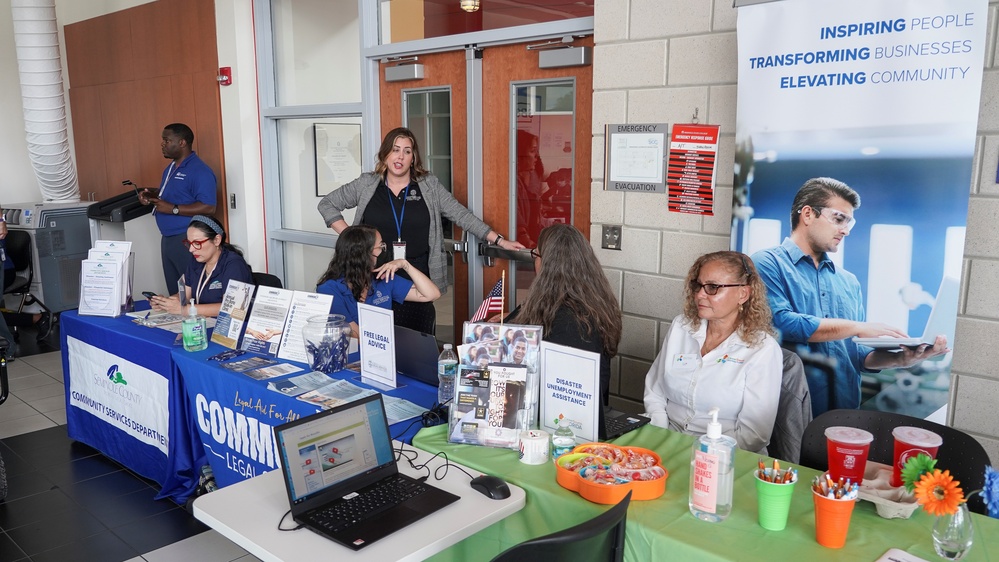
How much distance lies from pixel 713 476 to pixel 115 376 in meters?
2.97

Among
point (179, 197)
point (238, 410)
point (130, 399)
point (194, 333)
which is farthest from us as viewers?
point (179, 197)

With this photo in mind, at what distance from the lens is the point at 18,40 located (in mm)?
6551

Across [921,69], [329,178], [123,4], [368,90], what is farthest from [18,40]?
[921,69]

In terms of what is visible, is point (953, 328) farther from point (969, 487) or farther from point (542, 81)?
point (542, 81)

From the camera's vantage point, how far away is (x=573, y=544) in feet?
4.50

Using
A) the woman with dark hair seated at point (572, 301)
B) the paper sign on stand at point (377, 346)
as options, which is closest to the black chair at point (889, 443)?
the woman with dark hair seated at point (572, 301)

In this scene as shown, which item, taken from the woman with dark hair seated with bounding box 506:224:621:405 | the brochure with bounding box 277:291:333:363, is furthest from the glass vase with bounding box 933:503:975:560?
the brochure with bounding box 277:291:333:363

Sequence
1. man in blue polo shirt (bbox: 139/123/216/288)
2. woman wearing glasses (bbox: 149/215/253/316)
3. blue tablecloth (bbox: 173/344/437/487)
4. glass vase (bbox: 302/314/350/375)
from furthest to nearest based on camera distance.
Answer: man in blue polo shirt (bbox: 139/123/216/288), woman wearing glasses (bbox: 149/215/253/316), glass vase (bbox: 302/314/350/375), blue tablecloth (bbox: 173/344/437/487)

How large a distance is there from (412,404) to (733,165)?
1533mm

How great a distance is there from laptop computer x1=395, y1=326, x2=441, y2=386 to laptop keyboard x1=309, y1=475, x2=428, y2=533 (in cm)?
77

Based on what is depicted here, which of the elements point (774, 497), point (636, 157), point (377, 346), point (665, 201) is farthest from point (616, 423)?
point (636, 157)

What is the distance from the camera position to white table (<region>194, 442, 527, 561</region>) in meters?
1.56

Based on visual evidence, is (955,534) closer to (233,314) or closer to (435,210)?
(233,314)

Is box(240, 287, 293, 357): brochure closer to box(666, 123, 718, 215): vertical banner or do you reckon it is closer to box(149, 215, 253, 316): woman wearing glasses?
box(149, 215, 253, 316): woman wearing glasses
